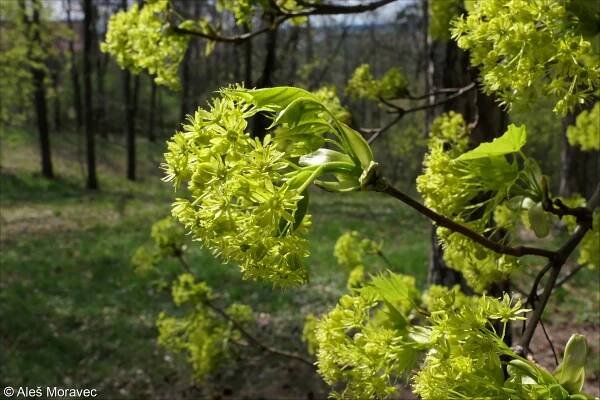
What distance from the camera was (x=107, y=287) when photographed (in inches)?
369

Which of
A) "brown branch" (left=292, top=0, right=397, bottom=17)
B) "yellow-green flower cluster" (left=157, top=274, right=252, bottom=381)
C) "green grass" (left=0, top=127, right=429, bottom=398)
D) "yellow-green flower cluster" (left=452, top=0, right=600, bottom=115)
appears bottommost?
"green grass" (left=0, top=127, right=429, bottom=398)

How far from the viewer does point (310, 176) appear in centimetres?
109

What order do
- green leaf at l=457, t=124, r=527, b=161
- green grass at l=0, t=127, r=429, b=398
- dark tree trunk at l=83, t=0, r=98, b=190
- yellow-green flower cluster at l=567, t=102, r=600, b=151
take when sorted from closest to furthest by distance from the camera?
green leaf at l=457, t=124, r=527, b=161 → yellow-green flower cluster at l=567, t=102, r=600, b=151 → green grass at l=0, t=127, r=429, b=398 → dark tree trunk at l=83, t=0, r=98, b=190

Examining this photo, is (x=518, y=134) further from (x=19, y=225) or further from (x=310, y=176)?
(x=19, y=225)

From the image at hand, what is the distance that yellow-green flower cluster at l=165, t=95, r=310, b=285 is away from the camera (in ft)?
3.38

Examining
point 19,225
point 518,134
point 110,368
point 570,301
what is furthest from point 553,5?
point 19,225

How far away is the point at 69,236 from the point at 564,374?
13.1 meters

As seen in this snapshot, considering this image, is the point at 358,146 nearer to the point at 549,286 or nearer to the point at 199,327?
the point at 549,286

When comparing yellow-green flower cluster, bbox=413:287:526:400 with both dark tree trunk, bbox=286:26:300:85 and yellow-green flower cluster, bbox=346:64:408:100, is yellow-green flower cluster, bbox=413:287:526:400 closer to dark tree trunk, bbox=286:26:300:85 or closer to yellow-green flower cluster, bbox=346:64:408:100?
yellow-green flower cluster, bbox=346:64:408:100

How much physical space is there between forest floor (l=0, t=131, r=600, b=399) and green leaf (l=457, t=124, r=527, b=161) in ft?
2.05

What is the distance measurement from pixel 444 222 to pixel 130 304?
25.7 ft

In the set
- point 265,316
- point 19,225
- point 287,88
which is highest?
point 287,88

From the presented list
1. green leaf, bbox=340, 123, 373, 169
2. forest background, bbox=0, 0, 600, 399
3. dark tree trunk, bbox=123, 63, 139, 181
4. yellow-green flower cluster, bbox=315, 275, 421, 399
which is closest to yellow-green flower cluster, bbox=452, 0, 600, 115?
forest background, bbox=0, 0, 600, 399

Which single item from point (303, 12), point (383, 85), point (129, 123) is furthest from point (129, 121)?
point (303, 12)
